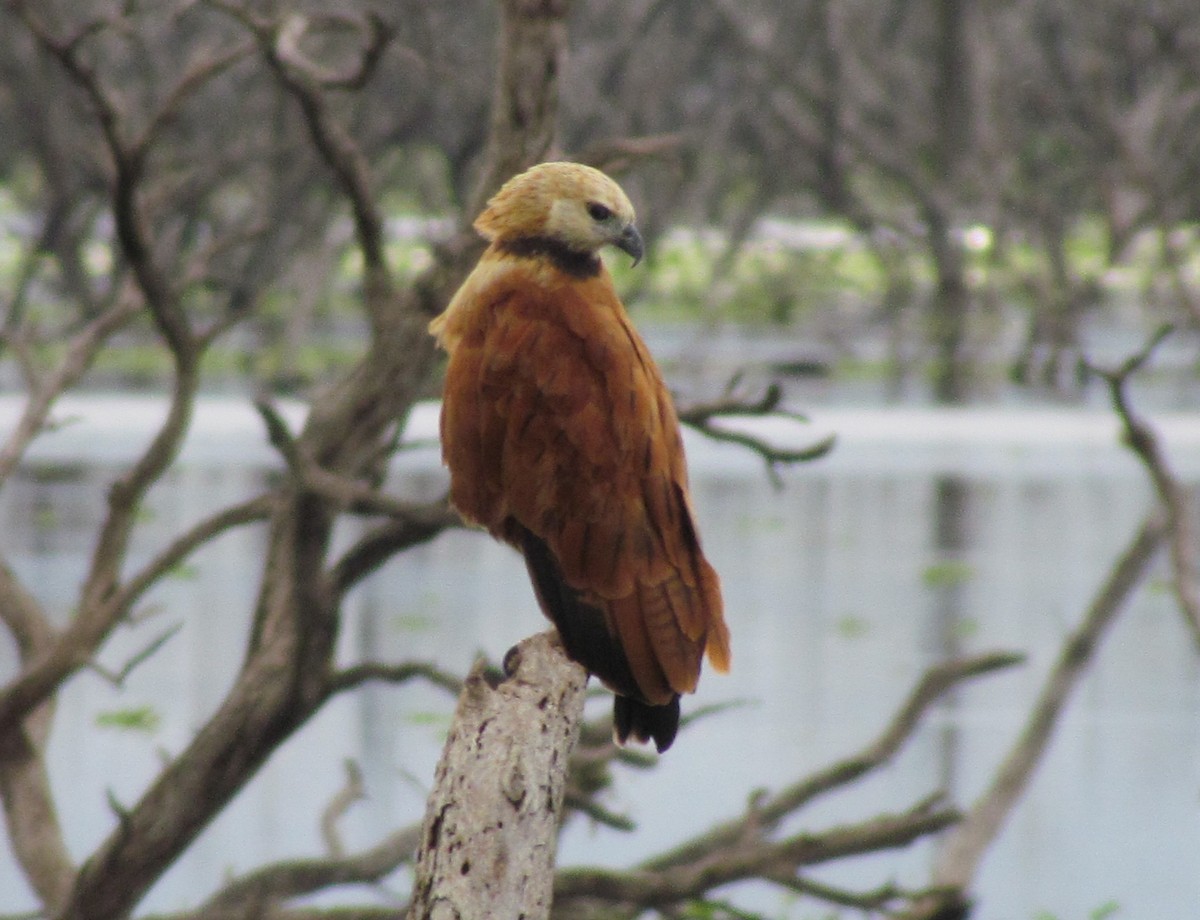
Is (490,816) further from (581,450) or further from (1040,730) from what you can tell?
(1040,730)

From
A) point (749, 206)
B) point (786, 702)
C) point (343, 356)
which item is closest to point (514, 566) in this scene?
point (786, 702)

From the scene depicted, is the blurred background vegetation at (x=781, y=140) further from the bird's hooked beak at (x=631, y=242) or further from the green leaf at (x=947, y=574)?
the bird's hooked beak at (x=631, y=242)

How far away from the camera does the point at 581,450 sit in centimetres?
188

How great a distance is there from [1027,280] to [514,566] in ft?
15.6

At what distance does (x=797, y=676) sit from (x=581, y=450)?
367 cm

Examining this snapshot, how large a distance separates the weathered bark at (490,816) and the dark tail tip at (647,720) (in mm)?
272

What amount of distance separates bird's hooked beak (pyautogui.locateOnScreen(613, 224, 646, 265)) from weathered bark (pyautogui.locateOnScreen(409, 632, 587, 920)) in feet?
2.18

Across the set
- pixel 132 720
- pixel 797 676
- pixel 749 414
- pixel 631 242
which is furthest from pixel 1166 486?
pixel 132 720

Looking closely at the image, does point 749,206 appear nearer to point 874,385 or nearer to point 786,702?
point 874,385

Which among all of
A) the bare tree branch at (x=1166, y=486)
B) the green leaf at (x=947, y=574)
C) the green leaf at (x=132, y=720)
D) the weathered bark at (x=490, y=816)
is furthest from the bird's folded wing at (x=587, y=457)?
the green leaf at (x=947, y=574)

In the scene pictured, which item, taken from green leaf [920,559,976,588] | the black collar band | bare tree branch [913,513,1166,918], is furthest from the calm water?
the black collar band

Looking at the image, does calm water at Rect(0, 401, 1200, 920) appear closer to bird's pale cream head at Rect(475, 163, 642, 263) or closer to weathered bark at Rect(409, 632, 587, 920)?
bird's pale cream head at Rect(475, 163, 642, 263)

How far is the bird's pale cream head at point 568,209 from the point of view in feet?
6.52

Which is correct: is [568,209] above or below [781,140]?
below
